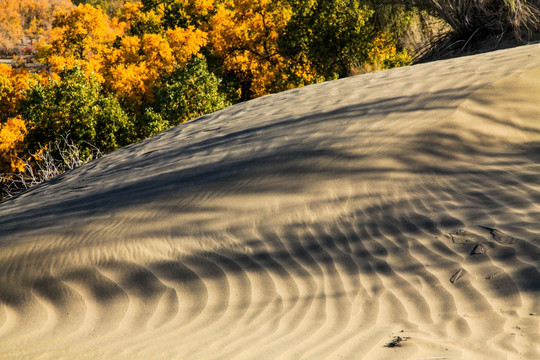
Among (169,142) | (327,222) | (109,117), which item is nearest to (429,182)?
(327,222)

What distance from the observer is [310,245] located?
117 inches

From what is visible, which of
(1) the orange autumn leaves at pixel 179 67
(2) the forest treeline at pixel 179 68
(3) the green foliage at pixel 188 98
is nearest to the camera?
(2) the forest treeline at pixel 179 68

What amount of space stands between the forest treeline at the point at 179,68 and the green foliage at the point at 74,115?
4 centimetres

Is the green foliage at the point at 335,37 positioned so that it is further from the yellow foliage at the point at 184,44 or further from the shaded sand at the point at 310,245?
the shaded sand at the point at 310,245

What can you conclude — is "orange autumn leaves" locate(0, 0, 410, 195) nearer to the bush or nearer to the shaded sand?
the bush

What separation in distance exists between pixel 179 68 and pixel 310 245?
760 inches

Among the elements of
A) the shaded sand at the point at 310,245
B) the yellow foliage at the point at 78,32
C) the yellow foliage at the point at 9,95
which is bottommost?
the shaded sand at the point at 310,245

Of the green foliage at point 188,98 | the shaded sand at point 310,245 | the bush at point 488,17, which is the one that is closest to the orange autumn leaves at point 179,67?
the green foliage at point 188,98

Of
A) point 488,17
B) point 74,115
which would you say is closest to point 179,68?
point 74,115

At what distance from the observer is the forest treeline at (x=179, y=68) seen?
19250mm

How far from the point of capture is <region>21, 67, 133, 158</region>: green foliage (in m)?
19.3

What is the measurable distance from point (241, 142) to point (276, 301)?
2408 millimetres

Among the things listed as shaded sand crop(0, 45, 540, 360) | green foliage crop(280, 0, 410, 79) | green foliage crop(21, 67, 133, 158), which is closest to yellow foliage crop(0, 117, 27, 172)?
green foliage crop(21, 67, 133, 158)

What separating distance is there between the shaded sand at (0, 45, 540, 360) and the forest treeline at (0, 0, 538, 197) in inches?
388
